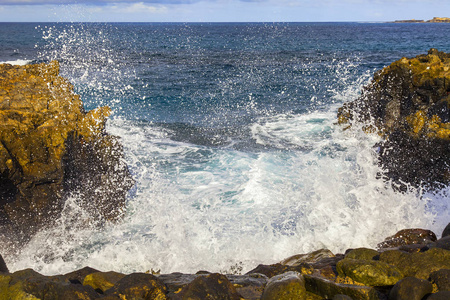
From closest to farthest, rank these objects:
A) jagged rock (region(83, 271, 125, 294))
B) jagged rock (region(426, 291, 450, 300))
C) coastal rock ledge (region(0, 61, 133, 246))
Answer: jagged rock (region(426, 291, 450, 300)) → jagged rock (region(83, 271, 125, 294)) → coastal rock ledge (region(0, 61, 133, 246))

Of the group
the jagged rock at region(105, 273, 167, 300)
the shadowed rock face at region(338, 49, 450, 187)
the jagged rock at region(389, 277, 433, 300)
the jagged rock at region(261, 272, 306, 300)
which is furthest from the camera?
the shadowed rock face at region(338, 49, 450, 187)

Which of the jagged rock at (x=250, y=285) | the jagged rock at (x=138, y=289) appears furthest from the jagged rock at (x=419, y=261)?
the jagged rock at (x=138, y=289)

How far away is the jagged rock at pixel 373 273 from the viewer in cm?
378

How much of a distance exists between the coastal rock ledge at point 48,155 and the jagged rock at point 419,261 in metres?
5.50

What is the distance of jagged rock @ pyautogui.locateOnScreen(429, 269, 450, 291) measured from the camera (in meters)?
3.49

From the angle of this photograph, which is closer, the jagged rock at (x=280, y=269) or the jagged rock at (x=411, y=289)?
the jagged rock at (x=411, y=289)

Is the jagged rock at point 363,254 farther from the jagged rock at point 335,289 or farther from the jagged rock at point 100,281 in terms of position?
the jagged rock at point 100,281

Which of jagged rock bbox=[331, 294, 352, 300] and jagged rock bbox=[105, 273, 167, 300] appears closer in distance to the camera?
jagged rock bbox=[331, 294, 352, 300]

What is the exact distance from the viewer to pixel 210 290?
12.1ft

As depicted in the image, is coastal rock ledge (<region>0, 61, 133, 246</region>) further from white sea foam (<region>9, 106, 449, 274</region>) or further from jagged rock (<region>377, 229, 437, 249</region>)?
jagged rock (<region>377, 229, 437, 249</region>)

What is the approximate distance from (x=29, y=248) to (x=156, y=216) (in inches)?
96.2

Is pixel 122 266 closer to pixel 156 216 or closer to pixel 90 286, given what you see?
pixel 156 216

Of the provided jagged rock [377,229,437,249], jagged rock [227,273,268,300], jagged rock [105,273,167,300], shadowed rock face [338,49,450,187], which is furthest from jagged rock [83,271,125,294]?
shadowed rock face [338,49,450,187]

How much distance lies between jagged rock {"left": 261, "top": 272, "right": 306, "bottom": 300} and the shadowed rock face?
19.3ft
